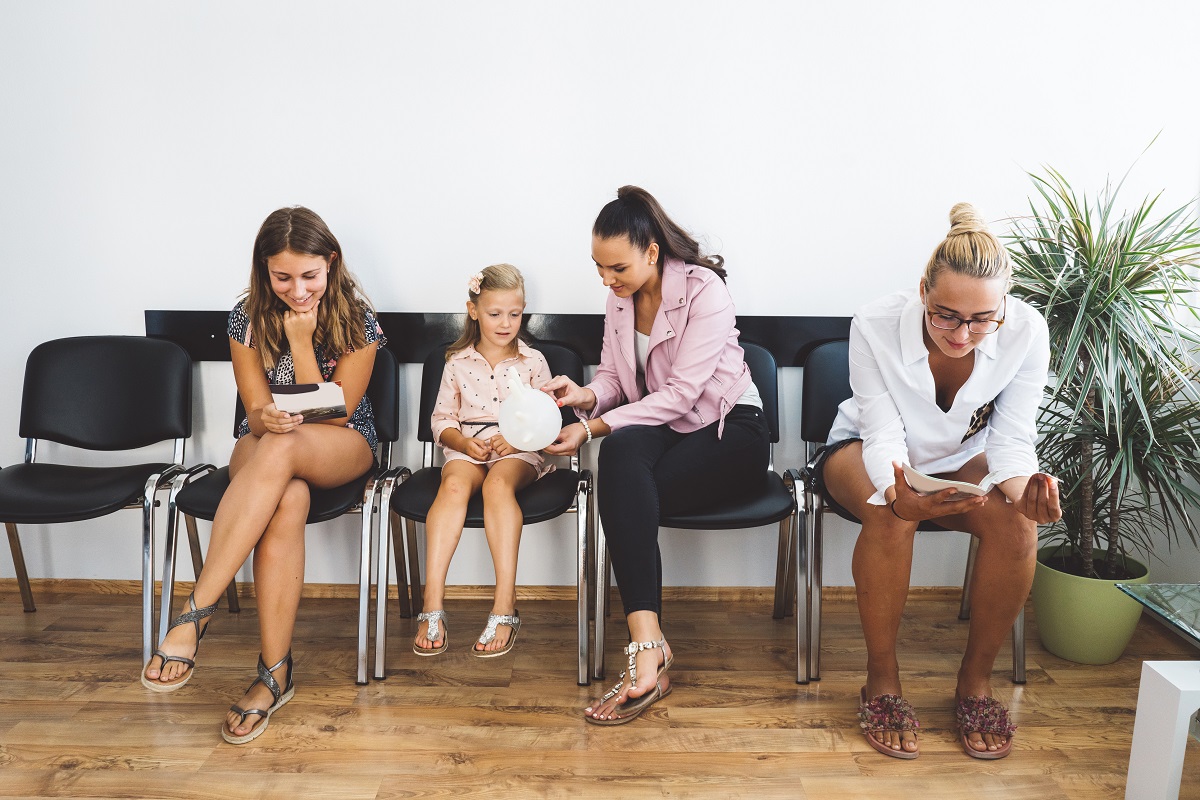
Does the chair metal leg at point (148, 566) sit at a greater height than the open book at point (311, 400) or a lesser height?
lesser

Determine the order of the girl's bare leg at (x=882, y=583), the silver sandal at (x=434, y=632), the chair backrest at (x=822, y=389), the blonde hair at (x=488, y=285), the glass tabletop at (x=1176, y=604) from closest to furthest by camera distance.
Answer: the glass tabletop at (x=1176, y=604) < the girl's bare leg at (x=882, y=583) < the silver sandal at (x=434, y=632) < the blonde hair at (x=488, y=285) < the chair backrest at (x=822, y=389)

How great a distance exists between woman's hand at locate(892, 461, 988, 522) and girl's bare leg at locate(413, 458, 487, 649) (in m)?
1.06

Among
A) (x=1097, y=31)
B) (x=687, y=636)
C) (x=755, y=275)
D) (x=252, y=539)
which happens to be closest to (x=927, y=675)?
(x=687, y=636)

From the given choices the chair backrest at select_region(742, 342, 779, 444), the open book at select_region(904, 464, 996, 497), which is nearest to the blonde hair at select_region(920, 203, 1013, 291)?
the open book at select_region(904, 464, 996, 497)

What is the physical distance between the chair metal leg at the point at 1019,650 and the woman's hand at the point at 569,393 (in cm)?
127

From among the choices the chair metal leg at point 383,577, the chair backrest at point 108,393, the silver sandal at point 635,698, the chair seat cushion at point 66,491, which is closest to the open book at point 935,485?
the silver sandal at point 635,698

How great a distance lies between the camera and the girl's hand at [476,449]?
2.33 meters

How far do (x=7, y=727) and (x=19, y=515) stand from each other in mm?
540

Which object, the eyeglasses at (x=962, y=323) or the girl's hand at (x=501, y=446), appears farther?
the girl's hand at (x=501, y=446)

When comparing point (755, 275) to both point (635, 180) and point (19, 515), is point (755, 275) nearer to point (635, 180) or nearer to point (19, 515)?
point (635, 180)

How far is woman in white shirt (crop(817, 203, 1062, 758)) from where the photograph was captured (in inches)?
72.1

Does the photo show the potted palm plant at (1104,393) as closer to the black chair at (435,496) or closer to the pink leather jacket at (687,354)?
the pink leather jacket at (687,354)

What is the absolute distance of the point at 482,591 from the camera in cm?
285

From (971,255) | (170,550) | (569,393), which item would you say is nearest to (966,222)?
(971,255)
